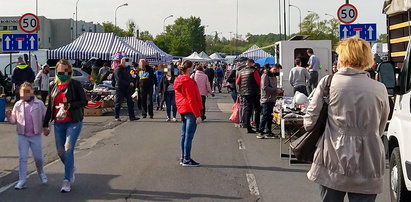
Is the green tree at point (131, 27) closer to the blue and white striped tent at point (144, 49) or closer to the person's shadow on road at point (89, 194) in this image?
the blue and white striped tent at point (144, 49)

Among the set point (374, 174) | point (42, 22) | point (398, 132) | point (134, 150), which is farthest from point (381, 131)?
point (42, 22)

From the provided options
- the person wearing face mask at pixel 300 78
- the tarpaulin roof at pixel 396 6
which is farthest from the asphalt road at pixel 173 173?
the person wearing face mask at pixel 300 78

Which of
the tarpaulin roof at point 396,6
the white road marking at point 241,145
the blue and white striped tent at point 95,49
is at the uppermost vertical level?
the blue and white striped tent at point 95,49

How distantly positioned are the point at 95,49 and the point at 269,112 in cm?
1941

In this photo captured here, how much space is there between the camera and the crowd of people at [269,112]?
425 cm

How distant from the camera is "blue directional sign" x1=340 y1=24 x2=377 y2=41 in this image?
56.0ft

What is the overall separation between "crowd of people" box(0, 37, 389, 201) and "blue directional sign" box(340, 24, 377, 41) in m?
1.46

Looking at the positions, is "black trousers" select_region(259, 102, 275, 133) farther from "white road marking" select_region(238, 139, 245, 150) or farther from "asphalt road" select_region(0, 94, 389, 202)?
"white road marking" select_region(238, 139, 245, 150)

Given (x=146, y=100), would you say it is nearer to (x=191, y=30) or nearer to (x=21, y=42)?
(x=21, y=42)

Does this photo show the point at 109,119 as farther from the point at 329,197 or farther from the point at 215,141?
the point at 329,197

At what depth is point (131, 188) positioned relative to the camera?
811cm

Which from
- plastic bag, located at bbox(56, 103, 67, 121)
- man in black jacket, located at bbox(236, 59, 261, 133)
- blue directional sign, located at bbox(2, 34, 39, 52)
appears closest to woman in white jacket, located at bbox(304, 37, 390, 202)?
plastic bag, located at bbox(56, 103, 67, 121)

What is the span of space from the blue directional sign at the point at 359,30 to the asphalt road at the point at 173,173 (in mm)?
5504

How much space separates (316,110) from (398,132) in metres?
2.02
